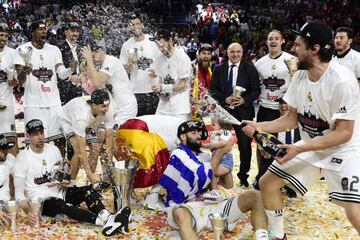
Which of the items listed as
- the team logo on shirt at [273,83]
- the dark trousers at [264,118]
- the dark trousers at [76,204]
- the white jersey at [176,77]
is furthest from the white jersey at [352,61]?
the dark trousers at [76,204]

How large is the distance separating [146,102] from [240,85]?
1.34 metres

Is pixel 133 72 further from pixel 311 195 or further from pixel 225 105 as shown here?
pixel 311 195

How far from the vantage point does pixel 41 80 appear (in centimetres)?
555

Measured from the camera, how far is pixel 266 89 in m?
5.45

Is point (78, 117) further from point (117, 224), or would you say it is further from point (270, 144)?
point (270, 144)

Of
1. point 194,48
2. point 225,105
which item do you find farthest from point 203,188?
point 194,48

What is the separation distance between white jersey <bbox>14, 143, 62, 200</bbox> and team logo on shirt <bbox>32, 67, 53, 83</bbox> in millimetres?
1059

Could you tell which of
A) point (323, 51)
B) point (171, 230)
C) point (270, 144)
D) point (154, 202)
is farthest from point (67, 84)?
point (323, 51)

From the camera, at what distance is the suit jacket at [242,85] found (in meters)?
5.46

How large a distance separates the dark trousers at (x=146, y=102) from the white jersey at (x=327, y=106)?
270 centimetres

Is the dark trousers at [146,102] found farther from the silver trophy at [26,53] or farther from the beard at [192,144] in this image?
the beard at [192,144]

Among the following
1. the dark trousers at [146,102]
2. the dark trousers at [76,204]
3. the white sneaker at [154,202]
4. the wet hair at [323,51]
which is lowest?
the white sneaker at [154,202]

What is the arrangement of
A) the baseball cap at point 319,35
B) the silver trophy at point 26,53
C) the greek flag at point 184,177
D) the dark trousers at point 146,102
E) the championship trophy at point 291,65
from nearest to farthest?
the baseball cap at point 319,35 < the greek flag at point 184,177 < the championship trophy at point 291,65 < the silver trophy at point 26,53 < the dark trousers at point 146,102

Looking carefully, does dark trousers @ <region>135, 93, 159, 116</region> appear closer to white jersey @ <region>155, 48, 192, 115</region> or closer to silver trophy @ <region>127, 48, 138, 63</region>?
silver trophy @ <region>127, 48, 138, 63</region>
